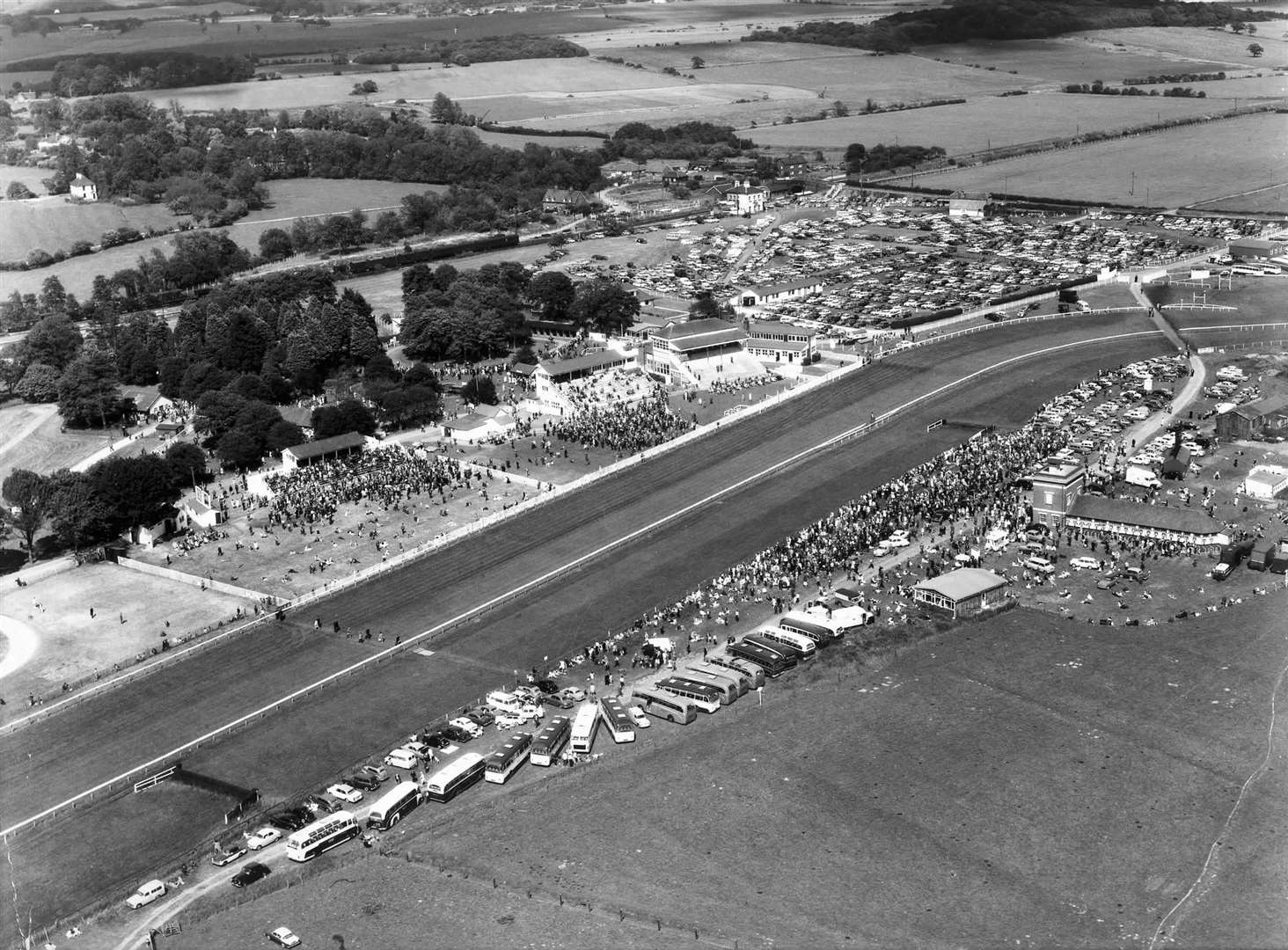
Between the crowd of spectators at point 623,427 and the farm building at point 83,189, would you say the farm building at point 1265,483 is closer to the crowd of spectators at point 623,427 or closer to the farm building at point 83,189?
the crowd of spectators at point 623,427

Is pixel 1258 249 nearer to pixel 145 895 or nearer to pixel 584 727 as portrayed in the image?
pixel 584 727

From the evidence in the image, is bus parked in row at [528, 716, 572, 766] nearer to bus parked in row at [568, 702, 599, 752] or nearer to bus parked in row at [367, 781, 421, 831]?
bus parked in row at [568, 702, 599, 752]

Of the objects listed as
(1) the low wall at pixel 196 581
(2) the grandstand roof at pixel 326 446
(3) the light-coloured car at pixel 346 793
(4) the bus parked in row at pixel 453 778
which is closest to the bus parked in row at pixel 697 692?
(4) the bus parked in row at pixel 453 778

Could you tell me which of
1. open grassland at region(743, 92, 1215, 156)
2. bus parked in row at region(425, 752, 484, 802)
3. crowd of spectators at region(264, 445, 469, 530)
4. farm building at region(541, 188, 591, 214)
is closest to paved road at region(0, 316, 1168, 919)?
bus parked in row at region(425, 752, 484, 802)

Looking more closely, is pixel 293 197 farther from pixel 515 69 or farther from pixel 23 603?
pixel 23 603

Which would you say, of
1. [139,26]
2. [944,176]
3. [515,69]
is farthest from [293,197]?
[515,69]

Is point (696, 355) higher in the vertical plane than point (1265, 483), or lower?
higher

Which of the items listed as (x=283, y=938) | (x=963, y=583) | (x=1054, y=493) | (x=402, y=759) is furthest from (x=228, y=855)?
(x=1054, y=493)
